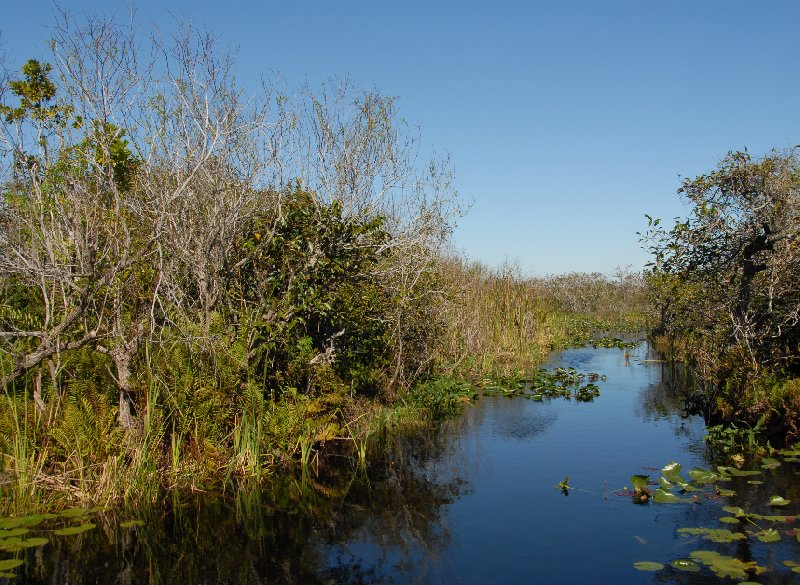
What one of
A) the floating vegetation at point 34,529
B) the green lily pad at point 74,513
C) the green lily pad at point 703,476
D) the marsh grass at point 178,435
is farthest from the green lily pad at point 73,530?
the green lily pad at point 703,476

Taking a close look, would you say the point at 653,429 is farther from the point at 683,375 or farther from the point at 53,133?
the point at 53,133

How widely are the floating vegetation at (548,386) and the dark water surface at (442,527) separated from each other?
4282 mm

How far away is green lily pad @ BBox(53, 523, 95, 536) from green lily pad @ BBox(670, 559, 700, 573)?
5957 mm

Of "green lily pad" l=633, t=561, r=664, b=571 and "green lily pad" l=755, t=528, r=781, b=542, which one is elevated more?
"green lily pad" l=755, t=528, r=781, b=542

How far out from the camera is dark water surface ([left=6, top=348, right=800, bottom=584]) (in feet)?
20.8

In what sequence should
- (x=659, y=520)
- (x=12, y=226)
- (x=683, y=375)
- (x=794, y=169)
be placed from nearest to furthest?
(x=659, y=520)
(x=12, y=226)
(x=794, y=169)
(x=683, y=375)

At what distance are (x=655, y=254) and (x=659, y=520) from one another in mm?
5841

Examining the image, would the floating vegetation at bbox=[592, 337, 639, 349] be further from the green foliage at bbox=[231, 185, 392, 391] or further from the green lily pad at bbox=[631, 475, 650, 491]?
the green lily pad at bbox=[631, 475, 650, 491]

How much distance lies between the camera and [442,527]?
757 cm

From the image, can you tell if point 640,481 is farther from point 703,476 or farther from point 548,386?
point 548,386

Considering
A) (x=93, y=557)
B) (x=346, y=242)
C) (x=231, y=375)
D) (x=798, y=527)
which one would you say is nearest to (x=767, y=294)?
(x=798, y=527)

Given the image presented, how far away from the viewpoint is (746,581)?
5.68 m

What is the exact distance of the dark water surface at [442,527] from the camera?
6.33 m

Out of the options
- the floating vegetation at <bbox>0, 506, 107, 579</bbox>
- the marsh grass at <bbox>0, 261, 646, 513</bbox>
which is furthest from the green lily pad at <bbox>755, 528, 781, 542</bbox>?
the floating vegetation at <bbox>0, 506, 107, 579</bbox>
